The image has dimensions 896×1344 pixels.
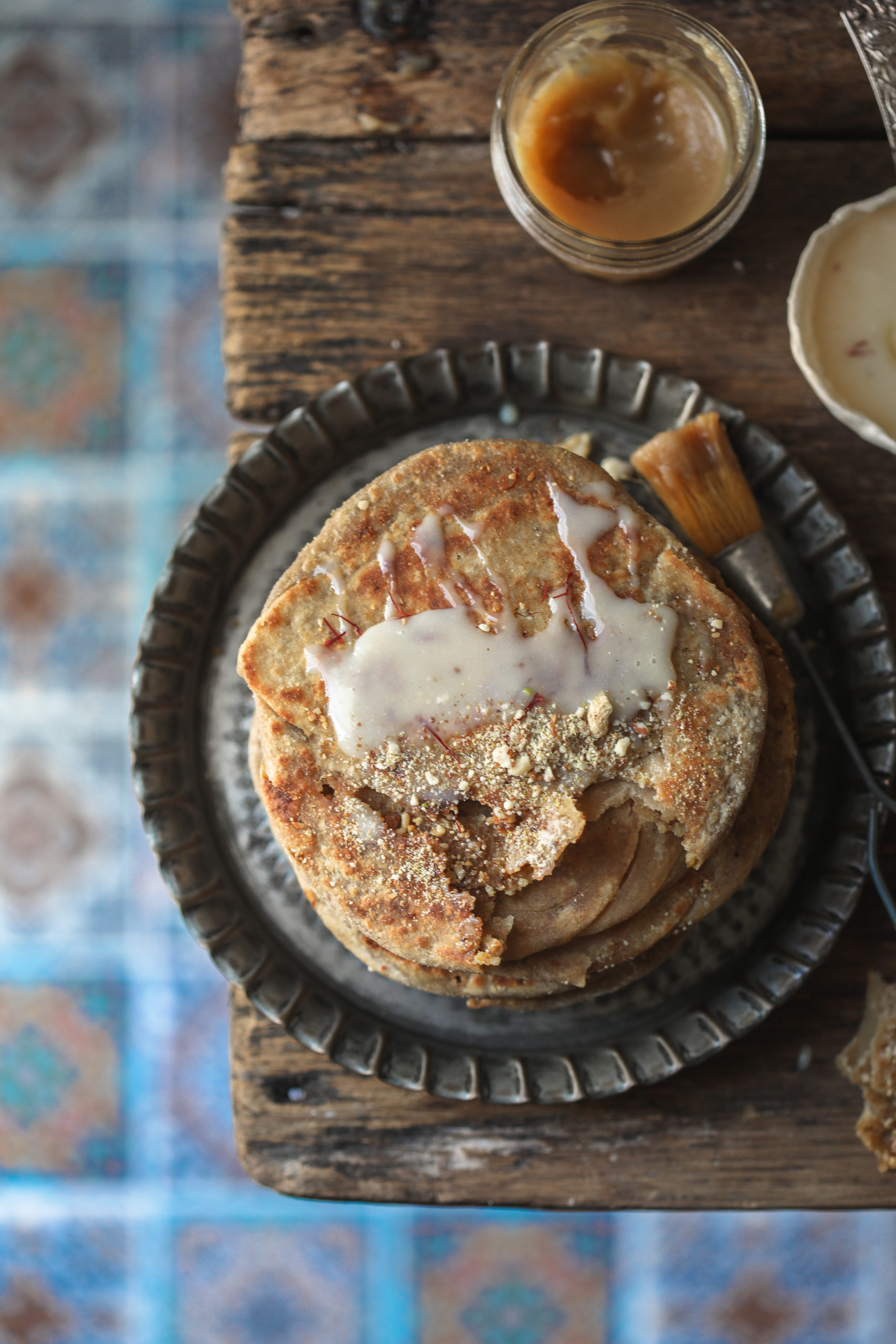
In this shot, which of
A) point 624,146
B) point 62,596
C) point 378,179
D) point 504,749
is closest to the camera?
point 504,749

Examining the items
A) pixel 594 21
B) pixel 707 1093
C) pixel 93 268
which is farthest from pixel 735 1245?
pixel 93 268

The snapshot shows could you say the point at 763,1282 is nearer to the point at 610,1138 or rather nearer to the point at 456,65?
the point at 610,1138

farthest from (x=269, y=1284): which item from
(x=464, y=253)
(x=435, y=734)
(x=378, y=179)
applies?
(x=378, y=179)

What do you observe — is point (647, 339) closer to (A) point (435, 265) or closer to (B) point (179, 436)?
(A) point (435, 265)

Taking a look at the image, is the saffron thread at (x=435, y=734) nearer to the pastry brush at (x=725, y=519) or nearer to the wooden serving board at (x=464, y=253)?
the pastry brush at (x=725, y=519)

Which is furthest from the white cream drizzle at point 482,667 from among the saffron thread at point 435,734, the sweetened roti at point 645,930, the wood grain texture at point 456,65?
the wood grain texture at point 456,65

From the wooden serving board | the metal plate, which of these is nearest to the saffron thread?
the metal plate
